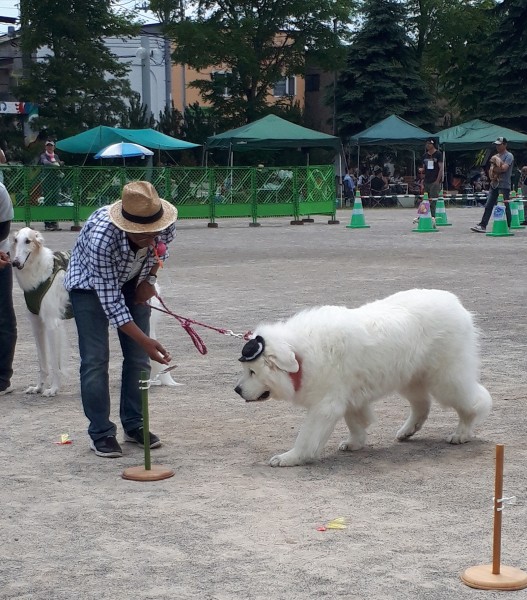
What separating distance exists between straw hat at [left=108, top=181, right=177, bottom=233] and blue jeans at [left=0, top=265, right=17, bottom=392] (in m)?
2.58

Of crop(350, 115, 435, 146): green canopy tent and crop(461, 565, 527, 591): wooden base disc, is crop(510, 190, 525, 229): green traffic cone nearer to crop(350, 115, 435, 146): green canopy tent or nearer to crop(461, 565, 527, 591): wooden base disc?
crop(350, 115, 435, 146): green canopy tent

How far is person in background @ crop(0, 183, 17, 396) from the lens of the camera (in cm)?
816

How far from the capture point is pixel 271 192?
28.3 meters

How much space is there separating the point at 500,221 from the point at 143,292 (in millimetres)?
17475

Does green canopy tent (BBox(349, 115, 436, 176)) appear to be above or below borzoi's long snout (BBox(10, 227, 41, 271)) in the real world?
above

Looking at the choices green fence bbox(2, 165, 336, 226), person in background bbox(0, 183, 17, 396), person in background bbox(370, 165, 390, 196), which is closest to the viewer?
person in background bbox(0, 183, 17, 396)

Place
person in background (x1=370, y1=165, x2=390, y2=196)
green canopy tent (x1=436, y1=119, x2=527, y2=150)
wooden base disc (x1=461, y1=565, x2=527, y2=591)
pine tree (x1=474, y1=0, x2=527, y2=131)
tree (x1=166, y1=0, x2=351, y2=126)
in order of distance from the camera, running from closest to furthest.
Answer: wooden base disc (x1=461, y1=565, x2=527, y2=591) < green canopy tent (x1=436, y1=119, x2=527, y2=150) < person in background (x1=370, y1=165, x2=390, y2=196) < pine tree (x1=474, y1=0, x2=527, y2=131) < tree (x1=166, y1=0, x2=351, y2=126)

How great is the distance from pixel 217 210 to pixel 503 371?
20.1m

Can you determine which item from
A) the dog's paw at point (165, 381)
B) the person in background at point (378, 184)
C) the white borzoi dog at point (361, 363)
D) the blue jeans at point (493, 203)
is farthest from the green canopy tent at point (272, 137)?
the white borzoi dog at point (361, 363)

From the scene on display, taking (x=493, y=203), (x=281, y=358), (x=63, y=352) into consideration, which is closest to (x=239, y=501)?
(x=281, y=358)

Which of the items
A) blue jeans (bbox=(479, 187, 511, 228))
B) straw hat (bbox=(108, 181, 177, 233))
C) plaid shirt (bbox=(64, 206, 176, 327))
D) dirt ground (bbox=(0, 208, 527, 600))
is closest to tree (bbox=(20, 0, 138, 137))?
blue jeans (bbox=(479, 187, 511, 228))

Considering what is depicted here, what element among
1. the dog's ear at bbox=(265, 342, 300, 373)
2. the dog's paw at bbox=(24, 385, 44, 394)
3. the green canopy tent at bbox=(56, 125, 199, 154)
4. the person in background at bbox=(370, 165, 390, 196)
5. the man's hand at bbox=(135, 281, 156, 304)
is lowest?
the dog's paw at bbox=(24, 385, 44, 394)

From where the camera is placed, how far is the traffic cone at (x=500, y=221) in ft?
74.4

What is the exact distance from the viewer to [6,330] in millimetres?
8383
